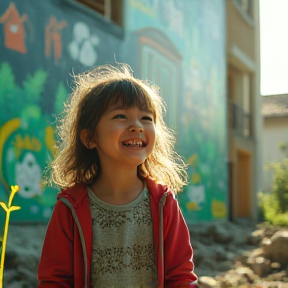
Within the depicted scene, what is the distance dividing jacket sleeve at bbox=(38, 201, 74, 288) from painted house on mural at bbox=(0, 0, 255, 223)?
175 inches

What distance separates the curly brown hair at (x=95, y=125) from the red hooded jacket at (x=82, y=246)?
21cm

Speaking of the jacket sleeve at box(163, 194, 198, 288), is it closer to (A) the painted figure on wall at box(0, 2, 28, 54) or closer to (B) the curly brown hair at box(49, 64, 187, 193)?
(B) the curly brown hair at box(49, 64, 187, 193)

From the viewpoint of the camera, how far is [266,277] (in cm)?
739

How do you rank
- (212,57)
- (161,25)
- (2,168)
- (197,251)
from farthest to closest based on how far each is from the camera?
(212,57) < (161,25) < (197,251) < (2,168)

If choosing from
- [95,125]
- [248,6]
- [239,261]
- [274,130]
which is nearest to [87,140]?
[95,125]

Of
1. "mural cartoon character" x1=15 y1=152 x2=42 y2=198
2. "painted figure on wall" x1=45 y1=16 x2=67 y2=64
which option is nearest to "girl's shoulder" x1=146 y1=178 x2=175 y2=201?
"mural cartoon character" x1=15 y1=152 x2=42 y2=198

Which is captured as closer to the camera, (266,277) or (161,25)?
(266,277)

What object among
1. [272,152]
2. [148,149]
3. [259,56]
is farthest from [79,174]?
[272,152]

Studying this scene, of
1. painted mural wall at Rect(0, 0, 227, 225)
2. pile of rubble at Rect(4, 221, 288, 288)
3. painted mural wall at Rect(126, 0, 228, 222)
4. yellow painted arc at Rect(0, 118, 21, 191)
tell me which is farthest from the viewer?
painted mural wall at Rect(126, 0, 228, 222)

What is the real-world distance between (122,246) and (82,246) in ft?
0.51

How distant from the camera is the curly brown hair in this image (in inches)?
98.7

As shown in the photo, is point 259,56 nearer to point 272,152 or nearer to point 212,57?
point 212,57

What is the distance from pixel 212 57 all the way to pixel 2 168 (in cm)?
815

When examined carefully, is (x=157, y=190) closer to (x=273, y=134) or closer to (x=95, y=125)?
(x=95, y=125)
